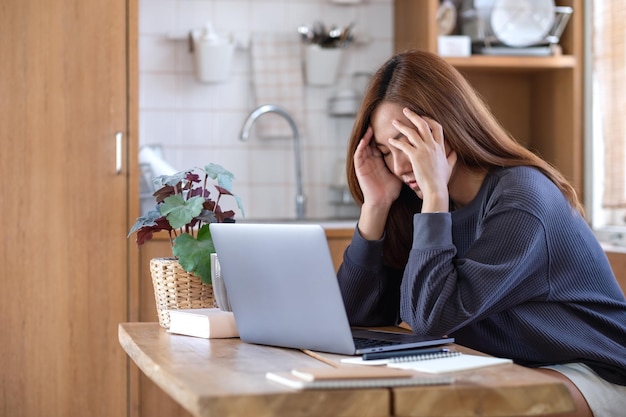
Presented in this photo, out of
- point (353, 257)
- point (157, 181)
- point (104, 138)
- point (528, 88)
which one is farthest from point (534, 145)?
point (157, 181)

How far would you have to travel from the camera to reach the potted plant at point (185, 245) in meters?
1.68

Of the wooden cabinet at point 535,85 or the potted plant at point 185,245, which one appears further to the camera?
the wooden cabinet at point 535,85

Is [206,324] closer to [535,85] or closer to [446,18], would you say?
[446,18]

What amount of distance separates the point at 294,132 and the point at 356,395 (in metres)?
2.57

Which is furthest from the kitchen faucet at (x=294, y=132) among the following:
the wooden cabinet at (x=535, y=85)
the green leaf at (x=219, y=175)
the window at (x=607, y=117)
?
the green leaf at (x=219, y=175)

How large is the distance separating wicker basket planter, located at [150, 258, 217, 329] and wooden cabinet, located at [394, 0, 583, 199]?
181 cm

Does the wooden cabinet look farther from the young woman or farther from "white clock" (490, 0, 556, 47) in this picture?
the young woman

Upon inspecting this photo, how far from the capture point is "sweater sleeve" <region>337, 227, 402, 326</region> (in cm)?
185

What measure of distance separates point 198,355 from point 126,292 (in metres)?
1.62

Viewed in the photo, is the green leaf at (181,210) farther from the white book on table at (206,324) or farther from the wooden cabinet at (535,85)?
the wooden cabinet at (535,85)

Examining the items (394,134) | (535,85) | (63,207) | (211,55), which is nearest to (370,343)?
(394,134)

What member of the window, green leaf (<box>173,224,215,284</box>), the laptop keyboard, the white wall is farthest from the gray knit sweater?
the white wall

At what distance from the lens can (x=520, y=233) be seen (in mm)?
1529

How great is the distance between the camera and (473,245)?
61.0 inches
